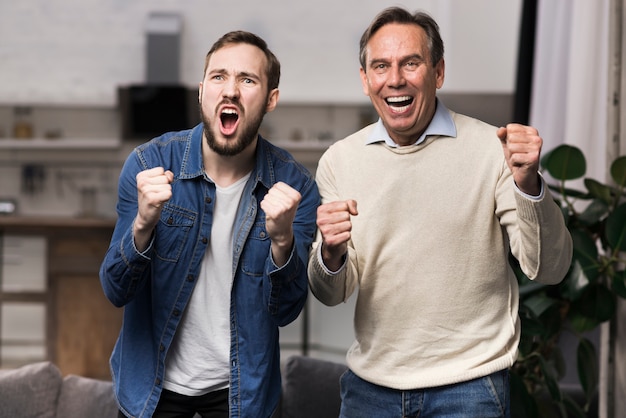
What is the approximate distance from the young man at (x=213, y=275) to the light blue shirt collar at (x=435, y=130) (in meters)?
0.20

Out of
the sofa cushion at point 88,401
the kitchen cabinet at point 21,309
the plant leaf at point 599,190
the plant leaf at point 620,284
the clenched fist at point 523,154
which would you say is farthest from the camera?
the kitchen cabinet at point 21,309

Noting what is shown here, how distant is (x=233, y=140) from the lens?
1714 millimetres

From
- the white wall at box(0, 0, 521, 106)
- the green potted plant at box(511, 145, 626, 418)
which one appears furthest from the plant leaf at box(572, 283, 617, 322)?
the white wall at box(0, 0, 521, 106)

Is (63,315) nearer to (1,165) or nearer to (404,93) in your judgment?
(1,165)

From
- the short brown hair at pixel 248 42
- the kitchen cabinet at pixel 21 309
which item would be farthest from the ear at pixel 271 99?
the kitchen cabinet at pixel 21 309

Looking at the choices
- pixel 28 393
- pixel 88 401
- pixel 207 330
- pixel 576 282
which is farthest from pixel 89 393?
pixel 576 282

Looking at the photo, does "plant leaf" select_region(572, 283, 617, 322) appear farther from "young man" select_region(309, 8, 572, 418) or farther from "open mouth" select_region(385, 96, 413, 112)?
"open mouth" select_region(385, 96, 413, 112)

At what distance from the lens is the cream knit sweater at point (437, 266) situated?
5.50 feet

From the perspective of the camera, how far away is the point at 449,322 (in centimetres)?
169

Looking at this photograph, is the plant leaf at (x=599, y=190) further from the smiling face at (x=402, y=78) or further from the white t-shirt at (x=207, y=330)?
the white t-shirt at (x=207, y=330)

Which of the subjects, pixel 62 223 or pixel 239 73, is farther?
pixel 62 223

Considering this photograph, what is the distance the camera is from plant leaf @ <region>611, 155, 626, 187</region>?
245 centimetres

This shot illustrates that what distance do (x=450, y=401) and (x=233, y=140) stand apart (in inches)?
26.2

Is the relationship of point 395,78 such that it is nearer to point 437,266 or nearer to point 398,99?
point 398,99
